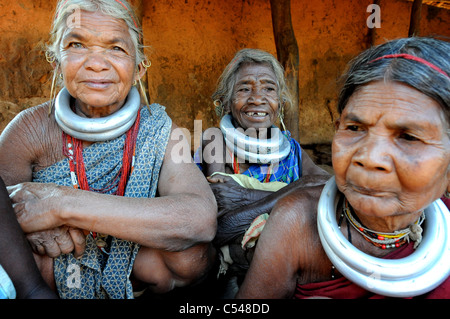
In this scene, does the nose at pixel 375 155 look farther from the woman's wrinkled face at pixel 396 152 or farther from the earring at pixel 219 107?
the earring at pixel 219 107

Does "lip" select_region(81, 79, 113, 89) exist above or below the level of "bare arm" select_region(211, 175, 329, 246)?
above

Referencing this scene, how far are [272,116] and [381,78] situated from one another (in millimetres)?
1886

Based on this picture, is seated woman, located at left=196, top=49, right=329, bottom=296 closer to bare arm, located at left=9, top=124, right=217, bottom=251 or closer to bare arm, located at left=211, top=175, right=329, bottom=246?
bare arm, located at left=211, top=175, right=329, bottom=246

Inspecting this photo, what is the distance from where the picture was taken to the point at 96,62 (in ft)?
6.55

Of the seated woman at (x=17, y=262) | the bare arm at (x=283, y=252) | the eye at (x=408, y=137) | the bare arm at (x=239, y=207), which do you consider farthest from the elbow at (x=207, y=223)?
the eye at (x=408, y=137)

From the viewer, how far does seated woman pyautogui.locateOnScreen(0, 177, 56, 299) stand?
1437 millimetres

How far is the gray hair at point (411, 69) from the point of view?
135cm

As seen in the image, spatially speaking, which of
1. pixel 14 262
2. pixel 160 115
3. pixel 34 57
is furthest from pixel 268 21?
pixel 14 262

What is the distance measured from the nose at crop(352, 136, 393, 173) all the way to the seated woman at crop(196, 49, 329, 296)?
116cm

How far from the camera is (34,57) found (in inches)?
202

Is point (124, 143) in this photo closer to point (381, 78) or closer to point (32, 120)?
point (32, 120)

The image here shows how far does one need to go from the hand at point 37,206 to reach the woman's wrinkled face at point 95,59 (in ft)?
1.87

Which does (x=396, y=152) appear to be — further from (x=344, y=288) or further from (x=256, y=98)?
(x=256, y=98)

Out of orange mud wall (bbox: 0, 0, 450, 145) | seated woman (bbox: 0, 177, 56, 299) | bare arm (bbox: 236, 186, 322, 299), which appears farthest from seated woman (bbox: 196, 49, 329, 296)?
orange mud wall (bbox: 0, 0, 450, 145)
